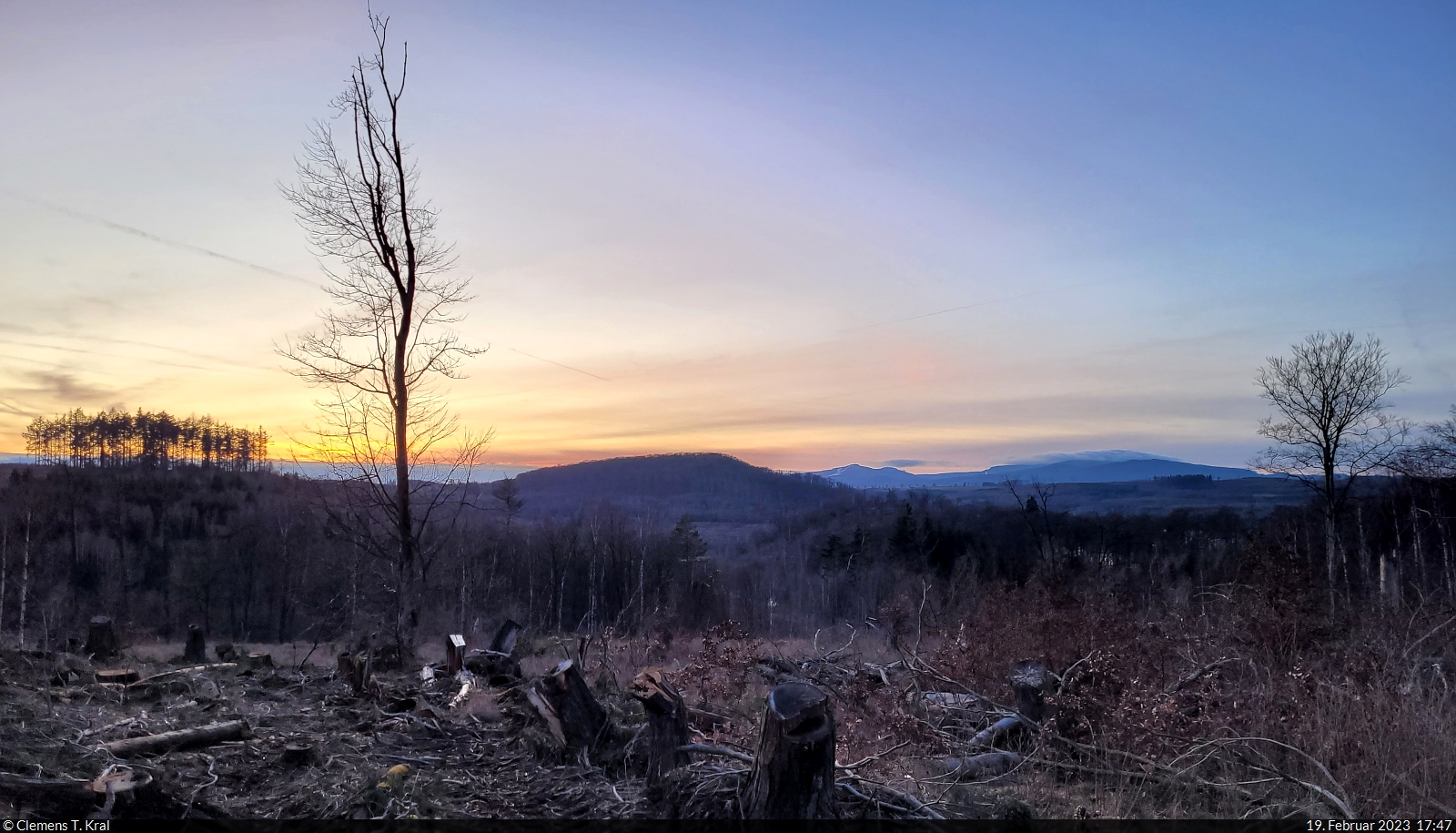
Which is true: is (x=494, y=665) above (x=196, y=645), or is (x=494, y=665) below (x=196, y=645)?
above

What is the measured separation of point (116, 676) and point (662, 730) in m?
5.97

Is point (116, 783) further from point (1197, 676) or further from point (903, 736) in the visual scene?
point (1197, 676)

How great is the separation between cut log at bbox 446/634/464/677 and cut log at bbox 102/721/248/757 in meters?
3.52

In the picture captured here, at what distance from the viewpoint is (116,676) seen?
24.3 ft

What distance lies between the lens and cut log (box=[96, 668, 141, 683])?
7.32m

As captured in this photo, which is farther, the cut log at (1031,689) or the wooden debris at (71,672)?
the cut log at (1031,689)

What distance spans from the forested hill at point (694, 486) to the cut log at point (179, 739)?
10836 cm

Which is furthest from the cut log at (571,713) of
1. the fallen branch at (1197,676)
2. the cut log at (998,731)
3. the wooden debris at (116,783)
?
the fallen branch at (1197,676)

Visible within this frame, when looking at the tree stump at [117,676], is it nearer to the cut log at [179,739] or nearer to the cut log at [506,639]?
the cut log at [179,739]

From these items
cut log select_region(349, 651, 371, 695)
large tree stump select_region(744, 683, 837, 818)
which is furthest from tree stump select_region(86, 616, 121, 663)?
large tree stump select_region(744, 683, 837, 818)

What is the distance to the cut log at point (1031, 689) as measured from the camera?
7.79 meters

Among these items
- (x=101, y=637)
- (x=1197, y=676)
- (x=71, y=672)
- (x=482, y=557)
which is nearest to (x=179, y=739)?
(x=71, y=672)

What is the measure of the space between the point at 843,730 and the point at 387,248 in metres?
8.48

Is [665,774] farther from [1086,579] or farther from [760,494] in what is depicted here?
[760,494]
